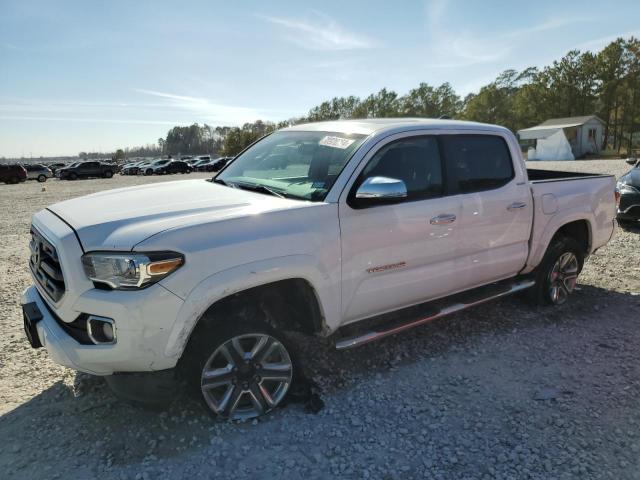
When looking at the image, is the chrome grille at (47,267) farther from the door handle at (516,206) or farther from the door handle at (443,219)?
the door handle at (516,206)

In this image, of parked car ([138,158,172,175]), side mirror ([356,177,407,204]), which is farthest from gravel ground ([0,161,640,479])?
parked car ([138,158,172,175])

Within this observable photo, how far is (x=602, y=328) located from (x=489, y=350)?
4.31 feet

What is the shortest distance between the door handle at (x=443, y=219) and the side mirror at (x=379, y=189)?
0.56 metres

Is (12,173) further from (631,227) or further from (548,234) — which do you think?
(548,234)

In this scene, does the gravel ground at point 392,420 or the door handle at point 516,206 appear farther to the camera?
the door handle at point 516,206

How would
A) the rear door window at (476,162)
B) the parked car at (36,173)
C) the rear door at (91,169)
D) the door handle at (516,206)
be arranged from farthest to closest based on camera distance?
the rear door at (91,169), the parked car at (36,173), the door handle at (516,206), the rear door window at (476,162)

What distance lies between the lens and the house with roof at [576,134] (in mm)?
49062

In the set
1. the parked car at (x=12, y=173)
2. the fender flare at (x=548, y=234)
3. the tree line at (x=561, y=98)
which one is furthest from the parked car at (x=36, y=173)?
the fender flare at (x=548, y=234)

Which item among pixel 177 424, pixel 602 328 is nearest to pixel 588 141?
pixel 602 328

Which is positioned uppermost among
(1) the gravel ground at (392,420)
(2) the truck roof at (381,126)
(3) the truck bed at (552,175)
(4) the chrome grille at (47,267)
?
(2) the truck roof at (381,126)

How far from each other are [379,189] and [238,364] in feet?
4.71

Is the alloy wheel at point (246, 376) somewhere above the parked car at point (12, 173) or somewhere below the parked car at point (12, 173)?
below

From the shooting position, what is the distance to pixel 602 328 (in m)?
4.43

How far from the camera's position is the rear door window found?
378 cm
